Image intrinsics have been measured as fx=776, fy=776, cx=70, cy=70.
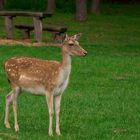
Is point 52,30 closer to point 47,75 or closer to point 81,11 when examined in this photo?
point 81,11

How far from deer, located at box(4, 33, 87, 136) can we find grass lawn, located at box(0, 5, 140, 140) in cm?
51

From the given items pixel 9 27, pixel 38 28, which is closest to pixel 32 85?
pixel 38 28

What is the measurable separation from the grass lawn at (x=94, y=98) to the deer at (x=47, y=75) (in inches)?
20.2

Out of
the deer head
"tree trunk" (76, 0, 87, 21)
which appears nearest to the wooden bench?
"tree trunk" (76, 0, 87, 21)

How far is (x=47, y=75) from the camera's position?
36.1 ft

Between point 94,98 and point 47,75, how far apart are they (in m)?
4.11

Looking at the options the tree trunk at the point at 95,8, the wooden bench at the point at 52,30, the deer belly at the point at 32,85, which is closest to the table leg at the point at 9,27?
the wooden bench at the point at 52,30

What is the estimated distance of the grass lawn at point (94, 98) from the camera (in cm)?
1136

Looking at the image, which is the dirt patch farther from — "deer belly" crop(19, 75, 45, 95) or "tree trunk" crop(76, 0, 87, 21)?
"deer belly" crop(19, 75, 45, 95)

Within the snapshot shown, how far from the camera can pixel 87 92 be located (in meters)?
16.0

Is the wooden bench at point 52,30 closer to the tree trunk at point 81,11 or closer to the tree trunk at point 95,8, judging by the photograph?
the tree trunk at point 81,11

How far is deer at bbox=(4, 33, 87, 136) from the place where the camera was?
35.9 feet

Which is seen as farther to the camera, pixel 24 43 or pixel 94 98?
pixel 24 43

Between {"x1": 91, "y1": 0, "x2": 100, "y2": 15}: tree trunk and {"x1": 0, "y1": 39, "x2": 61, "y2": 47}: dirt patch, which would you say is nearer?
{"x1": 0, "y1": 39, "x2": 61, "y2": 47}: dirt patch
